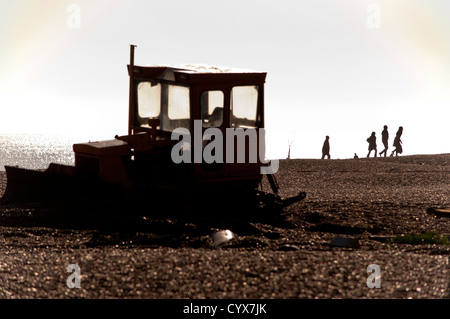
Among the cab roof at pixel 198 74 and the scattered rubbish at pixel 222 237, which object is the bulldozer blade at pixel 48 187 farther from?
the scattered rubbish at pixel 222 237

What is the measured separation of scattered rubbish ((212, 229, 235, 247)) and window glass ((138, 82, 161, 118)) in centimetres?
289

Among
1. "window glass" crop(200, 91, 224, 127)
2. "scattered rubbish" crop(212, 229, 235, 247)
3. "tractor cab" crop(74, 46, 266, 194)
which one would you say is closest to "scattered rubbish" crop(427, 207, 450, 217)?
"tractor cab" crop(74, 46, 266, 194)

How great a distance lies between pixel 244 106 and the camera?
44.2 ft

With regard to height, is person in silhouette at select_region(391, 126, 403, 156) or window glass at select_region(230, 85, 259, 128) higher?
window glass at select_region(230, 85, 259, 128)

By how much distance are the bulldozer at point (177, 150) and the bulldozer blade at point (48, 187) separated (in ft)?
0.05

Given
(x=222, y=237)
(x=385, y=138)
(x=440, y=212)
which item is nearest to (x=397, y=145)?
(x=385, y=138)

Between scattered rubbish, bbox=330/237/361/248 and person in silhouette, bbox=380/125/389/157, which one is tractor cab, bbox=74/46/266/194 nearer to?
scattered rubbish, bbox=330/237/361/248

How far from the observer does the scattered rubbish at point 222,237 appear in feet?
36.7

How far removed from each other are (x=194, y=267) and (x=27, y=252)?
247 centimetres

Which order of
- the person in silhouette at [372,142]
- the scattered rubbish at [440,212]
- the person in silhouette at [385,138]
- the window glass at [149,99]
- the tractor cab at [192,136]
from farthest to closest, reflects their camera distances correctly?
the person in silhouette at [372,142], the person in silhouette at [385,138], the scattered rubbish at [440,212], the window glass at [149,99], the tractor cab at [192,136]

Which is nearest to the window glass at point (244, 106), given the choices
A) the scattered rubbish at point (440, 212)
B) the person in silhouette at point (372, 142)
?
the scattered rubbish at point (440, 212)

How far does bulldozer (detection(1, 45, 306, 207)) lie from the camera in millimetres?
13039

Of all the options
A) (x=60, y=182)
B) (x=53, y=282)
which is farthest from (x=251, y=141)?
(x=53, y=282)

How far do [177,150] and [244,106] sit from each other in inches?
52.6
